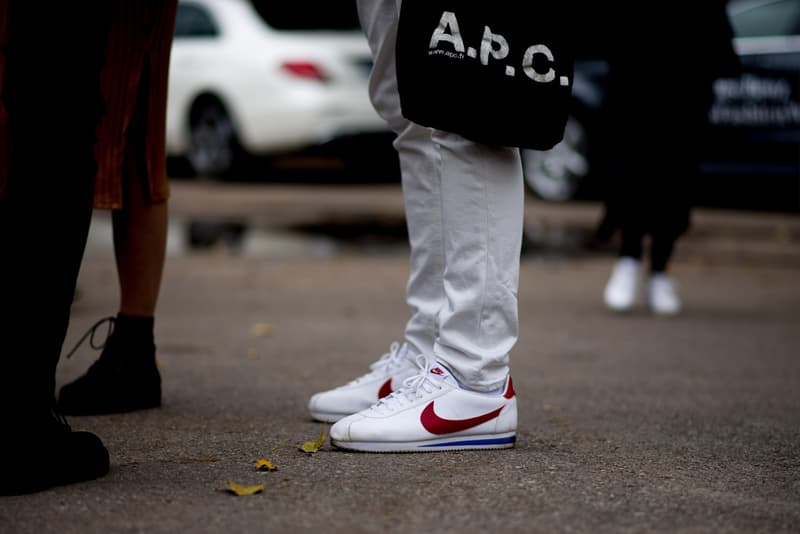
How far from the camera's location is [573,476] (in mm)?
2467

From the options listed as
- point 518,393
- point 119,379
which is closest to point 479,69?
point 119,379

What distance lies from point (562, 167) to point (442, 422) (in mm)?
6746

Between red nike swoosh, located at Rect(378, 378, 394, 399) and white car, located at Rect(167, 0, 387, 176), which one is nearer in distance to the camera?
red nike swoosh, located at Rect(378, 378, 394, 399)

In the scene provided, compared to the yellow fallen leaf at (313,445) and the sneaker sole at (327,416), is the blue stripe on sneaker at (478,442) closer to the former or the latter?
the yellow fallen leaf at (313,445)

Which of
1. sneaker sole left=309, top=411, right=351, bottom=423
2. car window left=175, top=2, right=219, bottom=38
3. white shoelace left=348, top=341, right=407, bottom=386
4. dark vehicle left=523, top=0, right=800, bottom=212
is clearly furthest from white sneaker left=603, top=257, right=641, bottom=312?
car window left=175, top=2, right=219, bottom=38

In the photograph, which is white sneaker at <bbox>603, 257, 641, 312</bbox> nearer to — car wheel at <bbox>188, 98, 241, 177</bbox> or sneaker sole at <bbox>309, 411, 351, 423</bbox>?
sneaker sole at <bbox>309, 411, 351, 423</bbox>

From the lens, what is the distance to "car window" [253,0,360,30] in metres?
11.3

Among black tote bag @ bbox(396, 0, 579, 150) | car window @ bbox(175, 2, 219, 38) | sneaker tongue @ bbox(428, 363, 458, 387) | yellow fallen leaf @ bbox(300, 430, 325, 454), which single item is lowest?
yellow fallen leaf @ bbox(300, 430, 325, 454)

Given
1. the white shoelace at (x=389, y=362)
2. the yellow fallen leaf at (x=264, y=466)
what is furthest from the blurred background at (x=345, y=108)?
the yellow fallen leaf at (x=264, y=466)

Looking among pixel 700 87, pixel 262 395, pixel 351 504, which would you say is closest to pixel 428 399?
pixel 351 504

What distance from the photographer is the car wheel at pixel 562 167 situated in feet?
29.6

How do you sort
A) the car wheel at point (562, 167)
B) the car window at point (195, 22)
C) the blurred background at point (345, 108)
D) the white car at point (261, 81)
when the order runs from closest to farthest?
the blurred background at point (345, 108), the car wheel at point (562, 167), the white car at point (261, 81), the car window at point (195, 22)

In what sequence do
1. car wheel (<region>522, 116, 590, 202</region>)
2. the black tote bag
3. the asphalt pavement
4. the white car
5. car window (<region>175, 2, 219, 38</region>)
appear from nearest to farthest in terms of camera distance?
the asphalt pavement, the black tote bag, car wheel (<region>522, 116, 590, 202</region>), the white car, car window (<region>175, 2, 219, 38</region>)

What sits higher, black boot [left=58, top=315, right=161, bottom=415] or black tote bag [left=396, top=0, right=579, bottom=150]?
black tote bag [left=396, top=0, right=579, bottom=150]
